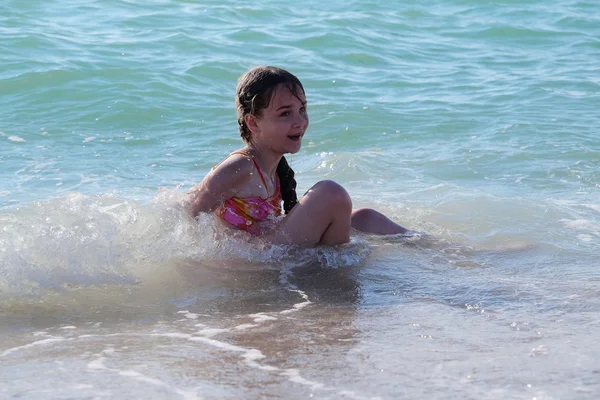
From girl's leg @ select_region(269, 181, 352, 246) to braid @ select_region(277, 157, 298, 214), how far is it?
0.28 meters

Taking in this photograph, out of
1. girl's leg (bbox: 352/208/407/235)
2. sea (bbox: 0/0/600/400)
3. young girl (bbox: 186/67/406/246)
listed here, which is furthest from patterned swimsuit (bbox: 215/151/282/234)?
girl's leg (bbox: 352/208/407/235)

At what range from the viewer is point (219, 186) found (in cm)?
444

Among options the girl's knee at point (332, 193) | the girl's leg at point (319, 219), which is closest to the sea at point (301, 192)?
the girl's leg at point (319, 219)

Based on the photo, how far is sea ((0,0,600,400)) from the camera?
2.87 metres


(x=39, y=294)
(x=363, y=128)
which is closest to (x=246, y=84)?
(x=39, y=294)

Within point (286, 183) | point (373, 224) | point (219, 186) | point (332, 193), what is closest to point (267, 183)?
point (286, 183)

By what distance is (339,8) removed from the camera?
15.6 metres

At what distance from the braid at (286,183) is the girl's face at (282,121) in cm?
24

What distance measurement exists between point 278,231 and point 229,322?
1137 mm

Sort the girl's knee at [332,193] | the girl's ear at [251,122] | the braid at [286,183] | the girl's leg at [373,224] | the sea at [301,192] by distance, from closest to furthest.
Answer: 1. the sea at [301,192]
2. the girl's knee at [332,193]
3. the girl's ear at [251,122]
4. the braid at [286,183]
5. the girl's leg at [373,224]

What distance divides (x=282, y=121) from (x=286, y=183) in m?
0.46

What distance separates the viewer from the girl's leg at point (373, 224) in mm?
5008

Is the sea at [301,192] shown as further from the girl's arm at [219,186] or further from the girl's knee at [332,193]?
the girl's knee at [332,193]

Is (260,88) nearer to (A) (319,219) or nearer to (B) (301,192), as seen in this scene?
(A) (319,219)
